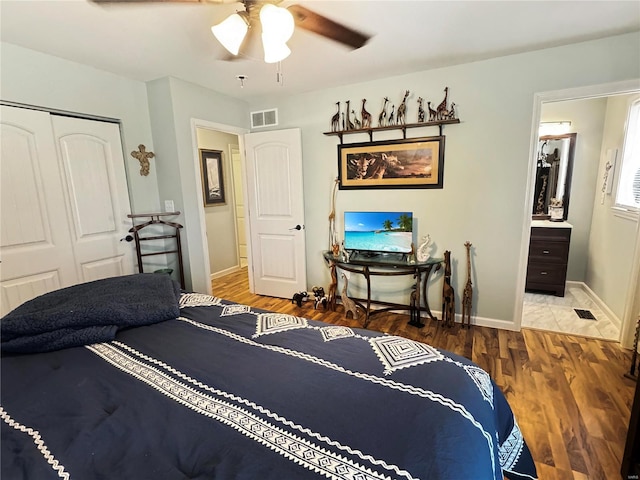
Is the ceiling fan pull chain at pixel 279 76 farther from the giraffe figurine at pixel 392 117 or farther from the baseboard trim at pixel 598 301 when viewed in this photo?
the baseboard trim at pixel 598 301

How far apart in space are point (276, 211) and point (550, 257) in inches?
133

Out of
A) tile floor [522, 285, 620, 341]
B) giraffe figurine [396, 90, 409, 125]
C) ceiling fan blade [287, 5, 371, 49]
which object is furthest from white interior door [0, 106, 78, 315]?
tile floor [522, 285, 620, 341]

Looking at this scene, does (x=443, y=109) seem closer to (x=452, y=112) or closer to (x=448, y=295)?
(x=452, y=112)

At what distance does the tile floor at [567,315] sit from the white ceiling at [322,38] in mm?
2479

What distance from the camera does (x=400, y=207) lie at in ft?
10.4

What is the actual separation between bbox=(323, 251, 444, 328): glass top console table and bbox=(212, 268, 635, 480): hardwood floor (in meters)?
0.13

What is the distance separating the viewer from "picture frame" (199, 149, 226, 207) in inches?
180

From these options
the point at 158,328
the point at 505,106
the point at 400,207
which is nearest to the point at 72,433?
the point at 158,328

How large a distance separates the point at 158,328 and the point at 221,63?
2239 mm

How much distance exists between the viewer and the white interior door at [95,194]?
8.55 ft

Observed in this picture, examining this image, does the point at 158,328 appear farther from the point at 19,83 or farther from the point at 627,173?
the point at 627,173

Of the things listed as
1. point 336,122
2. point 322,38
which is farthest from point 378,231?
point 322,38

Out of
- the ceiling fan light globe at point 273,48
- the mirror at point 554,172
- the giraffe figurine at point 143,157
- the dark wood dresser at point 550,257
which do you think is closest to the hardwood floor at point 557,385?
the dark wood dresser at point 550,257

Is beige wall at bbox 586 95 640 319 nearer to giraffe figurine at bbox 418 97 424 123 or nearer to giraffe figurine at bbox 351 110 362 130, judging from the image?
giraffe figurine at bbox 418 97 424 123
